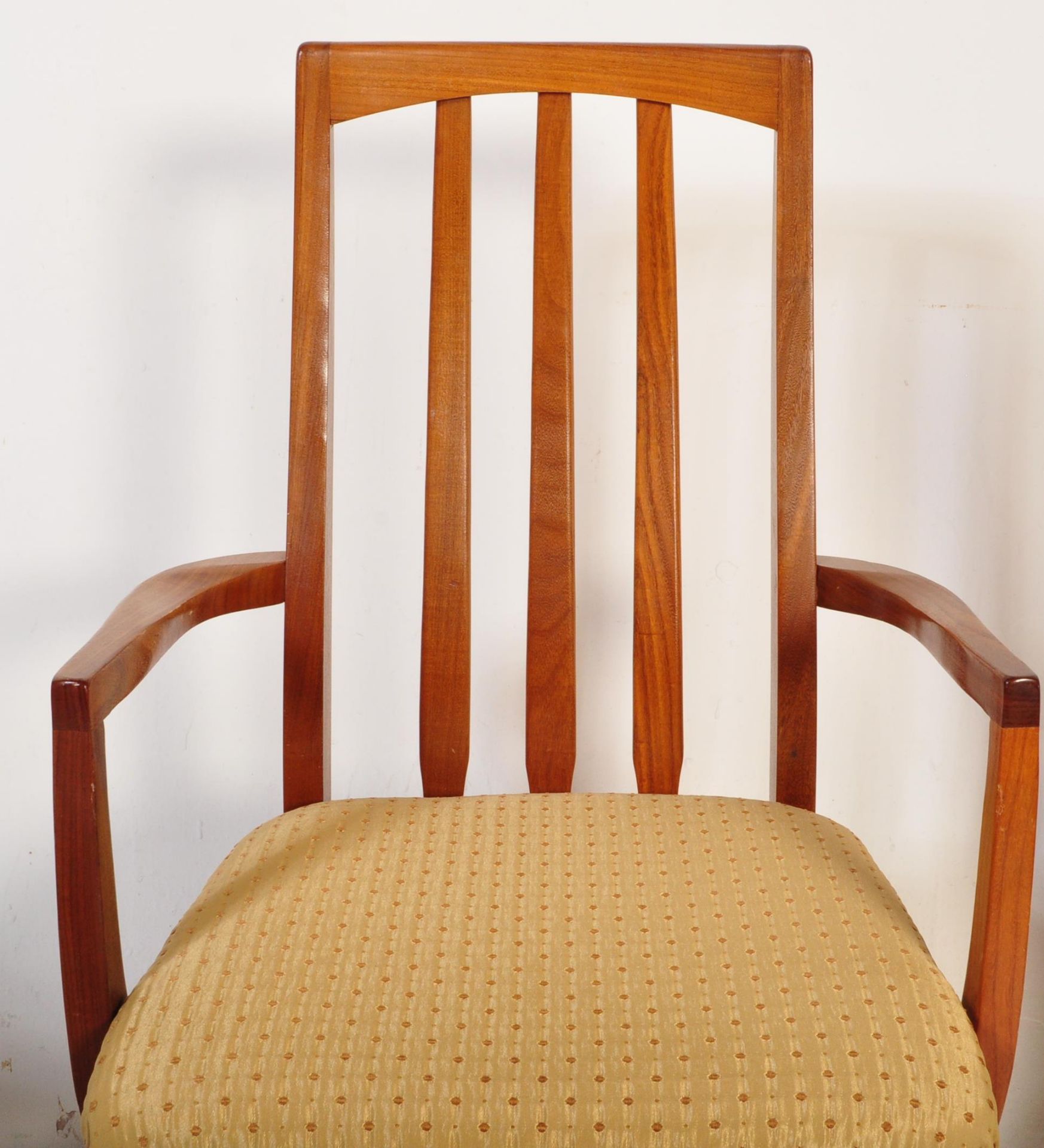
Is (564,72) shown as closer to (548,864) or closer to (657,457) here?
(657,457)

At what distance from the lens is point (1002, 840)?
67cm

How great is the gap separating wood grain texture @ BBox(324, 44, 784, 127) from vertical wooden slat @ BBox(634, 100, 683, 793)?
3 cm

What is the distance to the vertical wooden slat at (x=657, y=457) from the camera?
93 cm

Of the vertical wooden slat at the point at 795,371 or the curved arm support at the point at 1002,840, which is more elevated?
the vertical wooden slat at the point at 795,371

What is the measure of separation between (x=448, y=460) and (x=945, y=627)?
400 millimetres

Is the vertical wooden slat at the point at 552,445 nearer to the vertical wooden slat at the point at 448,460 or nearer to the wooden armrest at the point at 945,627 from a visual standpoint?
the vertical wooden slat at the point at 448,460

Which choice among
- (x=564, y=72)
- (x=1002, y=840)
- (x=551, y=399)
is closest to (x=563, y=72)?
(x=564, y=72)

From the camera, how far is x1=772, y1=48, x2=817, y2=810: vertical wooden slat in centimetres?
92

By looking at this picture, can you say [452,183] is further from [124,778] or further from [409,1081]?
[124,778]

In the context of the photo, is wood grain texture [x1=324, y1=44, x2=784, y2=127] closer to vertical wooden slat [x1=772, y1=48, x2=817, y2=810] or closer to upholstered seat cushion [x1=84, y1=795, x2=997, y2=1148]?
vertical wooden slat [x1=772, y1=48, x2=817, y2=810]

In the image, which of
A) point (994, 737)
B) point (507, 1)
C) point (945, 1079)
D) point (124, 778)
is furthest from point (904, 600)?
point (124, 778)

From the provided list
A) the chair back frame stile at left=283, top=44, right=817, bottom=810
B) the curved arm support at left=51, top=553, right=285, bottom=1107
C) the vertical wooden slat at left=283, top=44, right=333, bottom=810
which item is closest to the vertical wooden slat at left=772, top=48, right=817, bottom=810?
the chair back frame stile at left=283, top=44, right=817, bottom=810

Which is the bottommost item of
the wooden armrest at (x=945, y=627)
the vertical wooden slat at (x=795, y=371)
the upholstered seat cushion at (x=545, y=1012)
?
the upholstered seat cushion at (x=545, y=1012)

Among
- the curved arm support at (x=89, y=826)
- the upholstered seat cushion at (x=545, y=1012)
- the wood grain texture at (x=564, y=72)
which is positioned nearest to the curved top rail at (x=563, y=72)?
the wood grain texture at (x=564, y=72)
